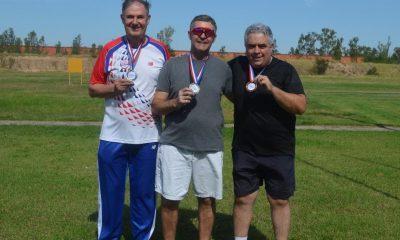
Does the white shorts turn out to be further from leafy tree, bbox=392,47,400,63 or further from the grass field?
leafy tree, bbox=392,47,400,63

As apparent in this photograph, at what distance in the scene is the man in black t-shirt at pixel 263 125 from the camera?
171 inches

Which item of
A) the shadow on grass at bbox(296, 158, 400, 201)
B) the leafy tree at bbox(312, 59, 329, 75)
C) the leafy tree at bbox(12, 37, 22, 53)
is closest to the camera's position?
the shadow on grass at bbox(296, 158, 400, 201)

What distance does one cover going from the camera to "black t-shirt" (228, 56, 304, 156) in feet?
14.4

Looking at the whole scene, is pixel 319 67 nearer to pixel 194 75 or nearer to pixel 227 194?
pixel 227 194

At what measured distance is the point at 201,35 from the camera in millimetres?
4305

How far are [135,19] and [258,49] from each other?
3.20 ft

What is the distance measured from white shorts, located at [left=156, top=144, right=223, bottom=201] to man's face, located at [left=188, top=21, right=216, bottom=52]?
2.68ft

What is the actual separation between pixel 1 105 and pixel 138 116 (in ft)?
57.6

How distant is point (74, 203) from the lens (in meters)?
6.83

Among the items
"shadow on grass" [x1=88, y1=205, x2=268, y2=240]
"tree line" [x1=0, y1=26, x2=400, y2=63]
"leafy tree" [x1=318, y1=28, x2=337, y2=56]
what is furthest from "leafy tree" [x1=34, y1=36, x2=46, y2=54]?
"shadow on grass" [x1=88, y1=205, x2=268, y2=240]

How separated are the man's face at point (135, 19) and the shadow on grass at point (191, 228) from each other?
6.96ft

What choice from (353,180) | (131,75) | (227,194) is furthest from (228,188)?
(131,75)

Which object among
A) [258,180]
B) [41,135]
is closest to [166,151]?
[258,180]

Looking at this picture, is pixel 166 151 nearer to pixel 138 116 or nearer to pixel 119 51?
pixel 138 116
